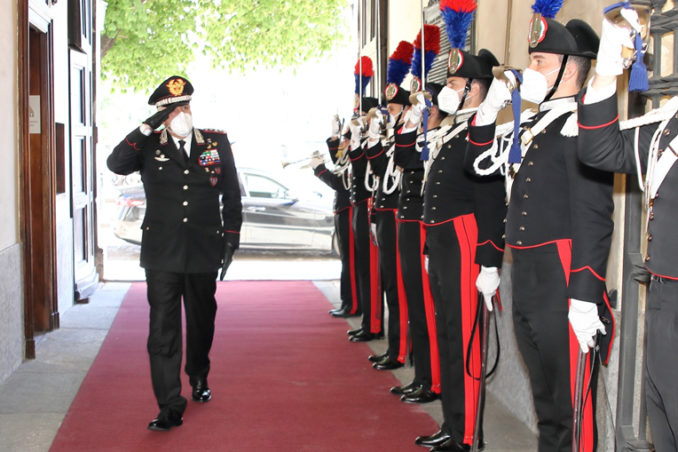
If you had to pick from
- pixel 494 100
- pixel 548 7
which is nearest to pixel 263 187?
pixel 494 100

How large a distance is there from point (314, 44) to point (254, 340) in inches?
256

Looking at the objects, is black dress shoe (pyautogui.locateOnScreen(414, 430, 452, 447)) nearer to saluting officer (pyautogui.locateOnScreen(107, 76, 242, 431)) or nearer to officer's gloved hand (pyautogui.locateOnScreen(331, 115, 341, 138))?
saluting officer (pyautogui.locateOnScreen(107, 76, 242, 431))

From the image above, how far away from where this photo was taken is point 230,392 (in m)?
4.70

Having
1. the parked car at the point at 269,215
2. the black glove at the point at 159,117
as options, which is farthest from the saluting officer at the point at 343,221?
the parked car at the point at 269,215

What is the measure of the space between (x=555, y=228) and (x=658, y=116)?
59 centimetres

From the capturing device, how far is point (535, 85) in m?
2.71

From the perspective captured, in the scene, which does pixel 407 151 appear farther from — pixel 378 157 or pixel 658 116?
pixel 658 116

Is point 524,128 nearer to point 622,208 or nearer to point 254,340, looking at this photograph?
point 622,208

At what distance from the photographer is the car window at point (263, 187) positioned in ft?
35.9

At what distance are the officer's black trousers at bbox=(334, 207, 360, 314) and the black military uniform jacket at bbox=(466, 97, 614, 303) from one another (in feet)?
13.0

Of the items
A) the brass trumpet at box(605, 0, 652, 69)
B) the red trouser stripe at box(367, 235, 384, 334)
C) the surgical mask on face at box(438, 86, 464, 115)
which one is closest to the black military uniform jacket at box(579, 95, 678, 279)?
the brass trumpet at box(605, 0, 652, 69)

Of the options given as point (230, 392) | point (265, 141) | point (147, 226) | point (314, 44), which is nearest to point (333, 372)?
point (230, 392)

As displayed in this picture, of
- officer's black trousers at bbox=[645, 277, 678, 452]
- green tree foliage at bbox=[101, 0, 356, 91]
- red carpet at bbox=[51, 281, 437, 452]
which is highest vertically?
green tree foliage at bbox=[101, 0, 356, 91]

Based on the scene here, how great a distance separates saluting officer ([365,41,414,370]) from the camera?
16.8 feet
